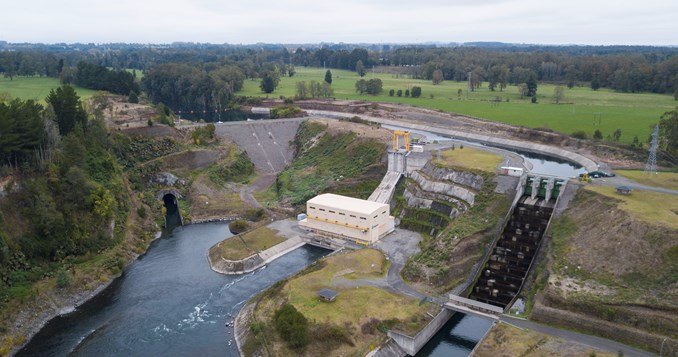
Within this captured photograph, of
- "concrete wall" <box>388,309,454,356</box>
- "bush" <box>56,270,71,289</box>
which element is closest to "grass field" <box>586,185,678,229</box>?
"concrete wall" <box>388,309,454,356</box>

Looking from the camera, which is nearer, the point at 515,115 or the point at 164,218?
the point at 164,218

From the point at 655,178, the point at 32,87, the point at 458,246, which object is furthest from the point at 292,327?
the point at 32,87

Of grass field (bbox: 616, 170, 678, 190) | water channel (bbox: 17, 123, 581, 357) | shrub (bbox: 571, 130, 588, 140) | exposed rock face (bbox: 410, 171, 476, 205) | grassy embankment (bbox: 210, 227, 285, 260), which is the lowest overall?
water channel (bbox: 17, 123, 581, 357)

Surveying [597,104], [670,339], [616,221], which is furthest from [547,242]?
[597,104]

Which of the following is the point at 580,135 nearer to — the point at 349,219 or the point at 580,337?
the point at 349,219

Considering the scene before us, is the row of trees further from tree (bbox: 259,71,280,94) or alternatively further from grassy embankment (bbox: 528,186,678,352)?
tree (bbox: 259,71,280,94)

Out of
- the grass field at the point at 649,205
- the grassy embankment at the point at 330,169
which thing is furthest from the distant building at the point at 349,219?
the grass field at the point at 649,205

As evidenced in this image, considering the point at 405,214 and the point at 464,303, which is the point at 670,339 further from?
the point at 405,214
